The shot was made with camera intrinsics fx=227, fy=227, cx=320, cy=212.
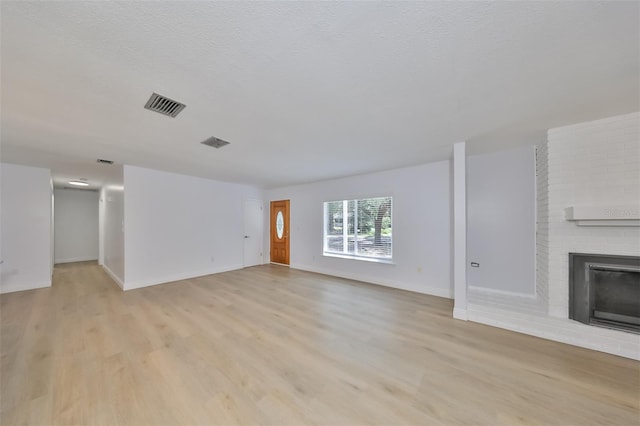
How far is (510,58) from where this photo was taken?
1551mm

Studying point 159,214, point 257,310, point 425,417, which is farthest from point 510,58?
point 159,214

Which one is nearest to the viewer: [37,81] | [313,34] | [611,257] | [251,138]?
[313,34]

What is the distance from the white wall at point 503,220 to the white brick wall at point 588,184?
2.47ft

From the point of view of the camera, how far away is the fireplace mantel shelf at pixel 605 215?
2.35m

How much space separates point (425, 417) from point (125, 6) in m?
3.08

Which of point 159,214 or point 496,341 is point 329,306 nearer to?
point 496,341

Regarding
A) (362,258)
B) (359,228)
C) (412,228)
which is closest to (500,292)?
(412,228)

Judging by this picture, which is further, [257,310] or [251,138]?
[257,310]

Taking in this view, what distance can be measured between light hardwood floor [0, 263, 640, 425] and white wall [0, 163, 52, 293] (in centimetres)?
154

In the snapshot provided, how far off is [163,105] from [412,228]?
4358mm

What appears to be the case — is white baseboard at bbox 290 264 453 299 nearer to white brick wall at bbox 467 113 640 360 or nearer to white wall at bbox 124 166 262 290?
white brick wall at bbox 467 113 640 360

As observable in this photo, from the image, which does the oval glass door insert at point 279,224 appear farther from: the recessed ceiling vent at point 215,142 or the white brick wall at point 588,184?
the white brick wall at point 588,184

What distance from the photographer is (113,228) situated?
5.57 meters

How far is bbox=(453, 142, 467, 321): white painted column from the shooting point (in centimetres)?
322
